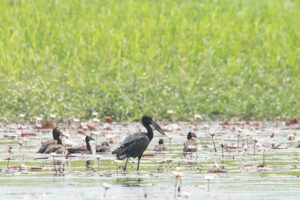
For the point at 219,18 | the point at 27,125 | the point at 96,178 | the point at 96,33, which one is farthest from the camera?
the point at 219,18

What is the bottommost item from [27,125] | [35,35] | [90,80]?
[27,125]

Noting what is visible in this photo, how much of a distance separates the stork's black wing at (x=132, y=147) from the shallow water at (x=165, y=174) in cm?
21

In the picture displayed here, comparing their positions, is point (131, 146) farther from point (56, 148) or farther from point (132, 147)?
point (56, 148)

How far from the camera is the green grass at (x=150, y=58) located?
766 inches

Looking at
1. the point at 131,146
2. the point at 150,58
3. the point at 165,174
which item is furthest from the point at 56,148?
the point at 150,58

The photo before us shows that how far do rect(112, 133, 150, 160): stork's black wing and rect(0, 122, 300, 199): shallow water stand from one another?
213 mm

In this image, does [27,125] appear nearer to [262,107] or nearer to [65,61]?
[65,61]

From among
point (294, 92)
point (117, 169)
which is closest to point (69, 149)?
point (117, 169)

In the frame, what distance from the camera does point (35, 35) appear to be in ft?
79.6

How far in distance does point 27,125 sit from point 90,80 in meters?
2.89

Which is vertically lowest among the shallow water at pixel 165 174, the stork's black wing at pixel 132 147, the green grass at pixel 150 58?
the shallow water at pixel 165 174

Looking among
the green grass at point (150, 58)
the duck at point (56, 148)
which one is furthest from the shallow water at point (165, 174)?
the green grass at point (150, 58)

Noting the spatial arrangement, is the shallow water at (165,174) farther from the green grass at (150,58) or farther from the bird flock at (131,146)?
the green grass at (150,58)

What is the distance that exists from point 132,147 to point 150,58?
11051 millimetres
